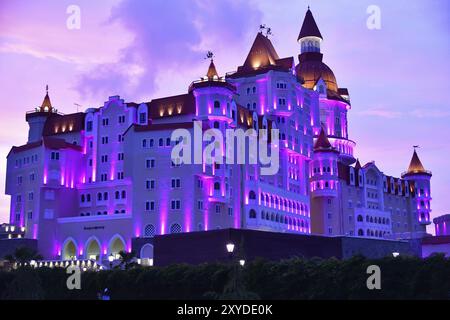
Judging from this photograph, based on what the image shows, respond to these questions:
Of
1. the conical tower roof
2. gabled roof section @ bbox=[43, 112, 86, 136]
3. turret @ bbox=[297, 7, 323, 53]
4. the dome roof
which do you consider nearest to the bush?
gabled roof section @ bbox=[43, 112, 86, 136]

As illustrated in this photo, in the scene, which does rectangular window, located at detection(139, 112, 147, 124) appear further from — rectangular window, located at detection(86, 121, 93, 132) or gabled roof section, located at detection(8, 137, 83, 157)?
gabled roof section, located at detection(8, 137, 83, 157)

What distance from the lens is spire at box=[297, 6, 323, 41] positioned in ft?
482

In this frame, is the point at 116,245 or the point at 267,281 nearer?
the point at 267,281

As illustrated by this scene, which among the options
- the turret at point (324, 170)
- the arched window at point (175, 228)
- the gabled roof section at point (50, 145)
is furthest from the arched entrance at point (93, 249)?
the turret at point (324, 170)

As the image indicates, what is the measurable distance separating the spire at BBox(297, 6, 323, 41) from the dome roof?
3813 mm

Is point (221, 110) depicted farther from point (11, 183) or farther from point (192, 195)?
point (11, 183)

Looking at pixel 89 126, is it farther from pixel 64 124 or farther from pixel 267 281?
pixel 267 281

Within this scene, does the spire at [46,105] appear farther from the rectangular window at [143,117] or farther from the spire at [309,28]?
the spire at [309,28]

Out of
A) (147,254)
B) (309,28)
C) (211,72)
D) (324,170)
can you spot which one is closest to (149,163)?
(147,254)

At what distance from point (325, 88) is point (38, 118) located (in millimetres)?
55848

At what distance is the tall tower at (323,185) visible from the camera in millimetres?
125500

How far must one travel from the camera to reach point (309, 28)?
484 ft
